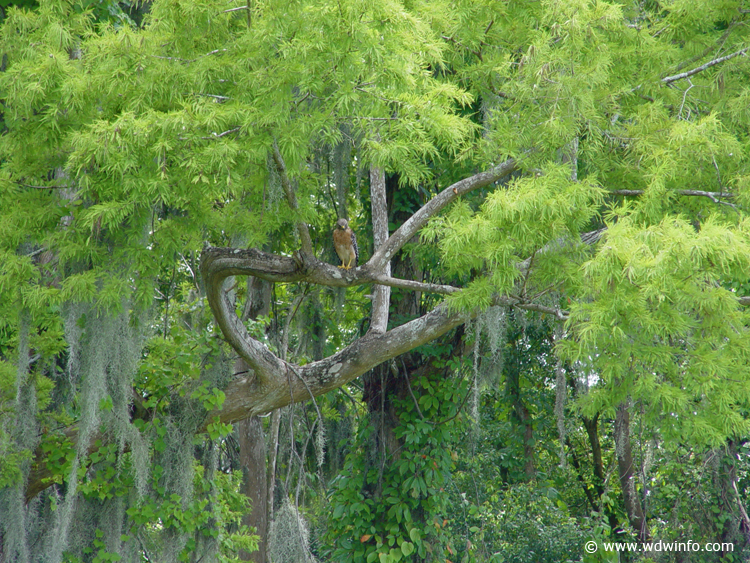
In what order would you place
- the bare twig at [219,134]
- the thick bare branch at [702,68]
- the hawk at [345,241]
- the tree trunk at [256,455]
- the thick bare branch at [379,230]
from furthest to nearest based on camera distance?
the tree trunk at [256,455] → the hawk at [345,241] → the thick bare branch at [379,230] → the thick bare branch at [702,68] → the bare twig at [219,134]

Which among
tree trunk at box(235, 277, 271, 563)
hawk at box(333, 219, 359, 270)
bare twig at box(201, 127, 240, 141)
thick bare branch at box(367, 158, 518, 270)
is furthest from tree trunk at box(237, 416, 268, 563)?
bare twig at box(201, 127, 240, 141)

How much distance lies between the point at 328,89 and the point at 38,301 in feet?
6.25

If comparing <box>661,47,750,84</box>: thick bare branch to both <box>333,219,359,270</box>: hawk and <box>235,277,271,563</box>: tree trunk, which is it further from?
<box>235,277,271,563</box>: tree trunk

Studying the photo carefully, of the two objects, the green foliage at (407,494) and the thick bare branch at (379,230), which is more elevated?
the thick bare branch at (379,230)

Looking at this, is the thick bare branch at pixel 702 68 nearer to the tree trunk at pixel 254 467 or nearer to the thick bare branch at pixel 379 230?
the thick bare branch at pixel 379 230

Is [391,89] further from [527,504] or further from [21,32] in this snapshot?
[527,504]

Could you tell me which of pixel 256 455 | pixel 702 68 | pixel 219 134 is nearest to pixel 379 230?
pixel 219 134

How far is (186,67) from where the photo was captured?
11.4ft

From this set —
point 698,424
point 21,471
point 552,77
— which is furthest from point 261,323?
point 698,424

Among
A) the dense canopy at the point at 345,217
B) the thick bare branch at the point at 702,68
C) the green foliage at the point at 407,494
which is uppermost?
the thick bare branch at the point at 702,68

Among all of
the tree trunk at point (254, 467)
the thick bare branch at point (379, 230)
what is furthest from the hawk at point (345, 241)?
the tree trunk at point (254, 467)

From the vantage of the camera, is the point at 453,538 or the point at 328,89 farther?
the point at 453,538

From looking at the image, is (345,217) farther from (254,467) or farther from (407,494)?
(254,467)

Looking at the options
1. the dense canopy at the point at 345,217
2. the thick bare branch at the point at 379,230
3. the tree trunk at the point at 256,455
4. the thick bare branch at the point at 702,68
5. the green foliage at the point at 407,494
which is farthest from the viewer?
the tree trunk at the point at 256,455
